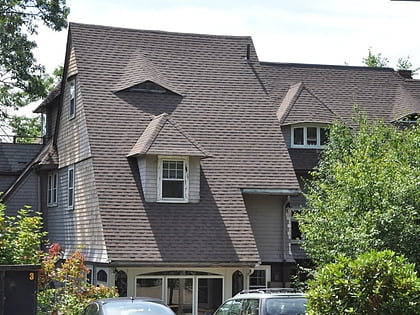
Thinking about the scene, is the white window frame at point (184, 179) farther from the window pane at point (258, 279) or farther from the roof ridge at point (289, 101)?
the roof ridge at point (289, 101)

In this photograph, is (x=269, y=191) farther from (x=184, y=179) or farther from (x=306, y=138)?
(x=306, y=138)

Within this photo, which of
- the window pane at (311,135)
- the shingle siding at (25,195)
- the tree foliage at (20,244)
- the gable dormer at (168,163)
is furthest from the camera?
the shingle siding at (25,195)

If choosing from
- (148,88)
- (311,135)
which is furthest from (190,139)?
(311,135)

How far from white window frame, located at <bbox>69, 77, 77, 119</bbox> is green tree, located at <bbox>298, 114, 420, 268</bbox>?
10.1 metres

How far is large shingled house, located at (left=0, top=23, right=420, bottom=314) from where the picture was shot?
91.2 ft

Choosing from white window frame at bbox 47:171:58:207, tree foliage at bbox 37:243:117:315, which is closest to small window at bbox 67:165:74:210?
white window frame at bbox 47:171:58:207

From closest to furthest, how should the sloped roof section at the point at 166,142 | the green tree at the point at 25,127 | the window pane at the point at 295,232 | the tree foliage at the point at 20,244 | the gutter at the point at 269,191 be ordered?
the tree foliage at the point at 20,244
the sloped roof section at the point at 166,142
the gutter at the point at 269,191
the window pane at the point at 295,232
the green tree at the point at 25,127

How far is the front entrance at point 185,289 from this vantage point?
2769 centimetres

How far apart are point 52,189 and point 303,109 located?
10.7 meters

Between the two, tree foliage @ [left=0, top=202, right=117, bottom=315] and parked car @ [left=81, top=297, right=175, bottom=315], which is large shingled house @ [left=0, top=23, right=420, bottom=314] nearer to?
tree foliage @ [left=0, top=202, right=117, bottom=315]

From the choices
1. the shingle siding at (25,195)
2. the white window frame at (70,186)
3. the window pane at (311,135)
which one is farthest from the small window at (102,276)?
the window pane at (311,135)

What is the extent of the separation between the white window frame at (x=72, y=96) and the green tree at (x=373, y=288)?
20.7 metres

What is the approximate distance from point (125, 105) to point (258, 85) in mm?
5521

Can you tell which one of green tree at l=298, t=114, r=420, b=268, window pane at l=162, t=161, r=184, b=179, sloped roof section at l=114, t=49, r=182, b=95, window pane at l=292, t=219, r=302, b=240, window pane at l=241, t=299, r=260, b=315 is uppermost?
sloped roof section at l=114, t=49, r=182, b=95
